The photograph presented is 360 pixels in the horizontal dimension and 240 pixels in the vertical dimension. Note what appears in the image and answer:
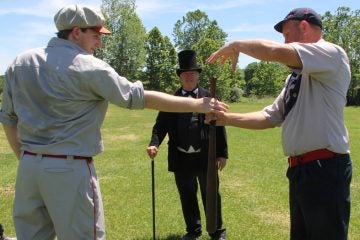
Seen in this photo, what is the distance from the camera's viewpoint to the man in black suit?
651 cm

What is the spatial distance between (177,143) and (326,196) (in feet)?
10.0

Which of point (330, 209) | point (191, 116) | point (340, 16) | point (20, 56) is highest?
point (340, 16)

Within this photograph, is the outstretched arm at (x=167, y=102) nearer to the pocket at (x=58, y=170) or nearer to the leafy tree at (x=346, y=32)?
the pocket at (x=58, y=170)

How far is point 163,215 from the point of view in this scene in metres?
8.09

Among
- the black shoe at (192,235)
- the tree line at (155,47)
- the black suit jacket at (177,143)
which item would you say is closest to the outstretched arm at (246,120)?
the black suit jacket at (177,143)

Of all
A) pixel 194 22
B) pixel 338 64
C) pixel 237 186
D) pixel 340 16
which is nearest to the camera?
pixel 338 64

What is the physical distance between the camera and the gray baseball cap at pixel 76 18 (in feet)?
11.7

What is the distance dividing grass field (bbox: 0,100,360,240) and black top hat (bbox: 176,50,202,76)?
8.08ft

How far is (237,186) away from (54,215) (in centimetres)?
727

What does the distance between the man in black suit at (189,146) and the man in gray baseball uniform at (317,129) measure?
249cm

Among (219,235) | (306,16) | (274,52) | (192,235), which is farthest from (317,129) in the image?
(192,235)

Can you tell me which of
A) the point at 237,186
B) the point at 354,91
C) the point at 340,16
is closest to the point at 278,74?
the point at 340,16

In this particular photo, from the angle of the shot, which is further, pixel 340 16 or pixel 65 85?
pixel 340 16

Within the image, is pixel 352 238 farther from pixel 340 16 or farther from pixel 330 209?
pixel 340 16
